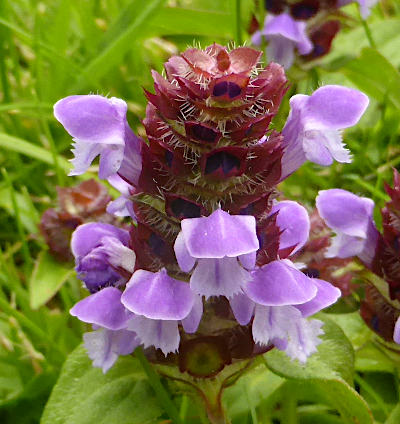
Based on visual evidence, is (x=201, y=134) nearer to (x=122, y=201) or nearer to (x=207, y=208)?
(x=207, y=208)

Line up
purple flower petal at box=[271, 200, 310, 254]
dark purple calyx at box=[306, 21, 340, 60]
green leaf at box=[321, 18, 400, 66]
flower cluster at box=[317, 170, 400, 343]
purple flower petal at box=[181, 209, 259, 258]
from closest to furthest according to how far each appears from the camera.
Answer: purple flower petal at box=[181, 209, 259, 258], purple flower petal at box=[271, 200, 310, 254], flower cluster at box=[317, 170, 400, 343], dark purple calyx at box=[306, 21, 340, 60], green leaf at box=[321, 18, 400, 66]

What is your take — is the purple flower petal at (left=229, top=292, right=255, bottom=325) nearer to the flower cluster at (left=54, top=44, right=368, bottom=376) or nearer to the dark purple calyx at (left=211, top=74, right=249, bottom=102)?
the flower cluster at (left=54, top=44, right=368, bottom=376)

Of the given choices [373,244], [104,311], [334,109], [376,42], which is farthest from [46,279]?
[376,42]

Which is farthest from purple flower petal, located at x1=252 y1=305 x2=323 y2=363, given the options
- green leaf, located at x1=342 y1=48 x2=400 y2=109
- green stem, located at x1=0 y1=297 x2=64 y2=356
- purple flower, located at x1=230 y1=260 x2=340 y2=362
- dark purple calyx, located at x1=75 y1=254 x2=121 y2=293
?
green leaf, located at x1=342 y1=48 x2=400 y2=109

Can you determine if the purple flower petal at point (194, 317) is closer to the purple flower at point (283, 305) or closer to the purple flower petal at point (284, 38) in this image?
the purple flower at point (283, 305)

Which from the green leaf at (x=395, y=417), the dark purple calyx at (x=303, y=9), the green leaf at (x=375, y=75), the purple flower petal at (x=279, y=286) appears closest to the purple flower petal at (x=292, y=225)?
the purple flower petal at (x=279, y=286)
